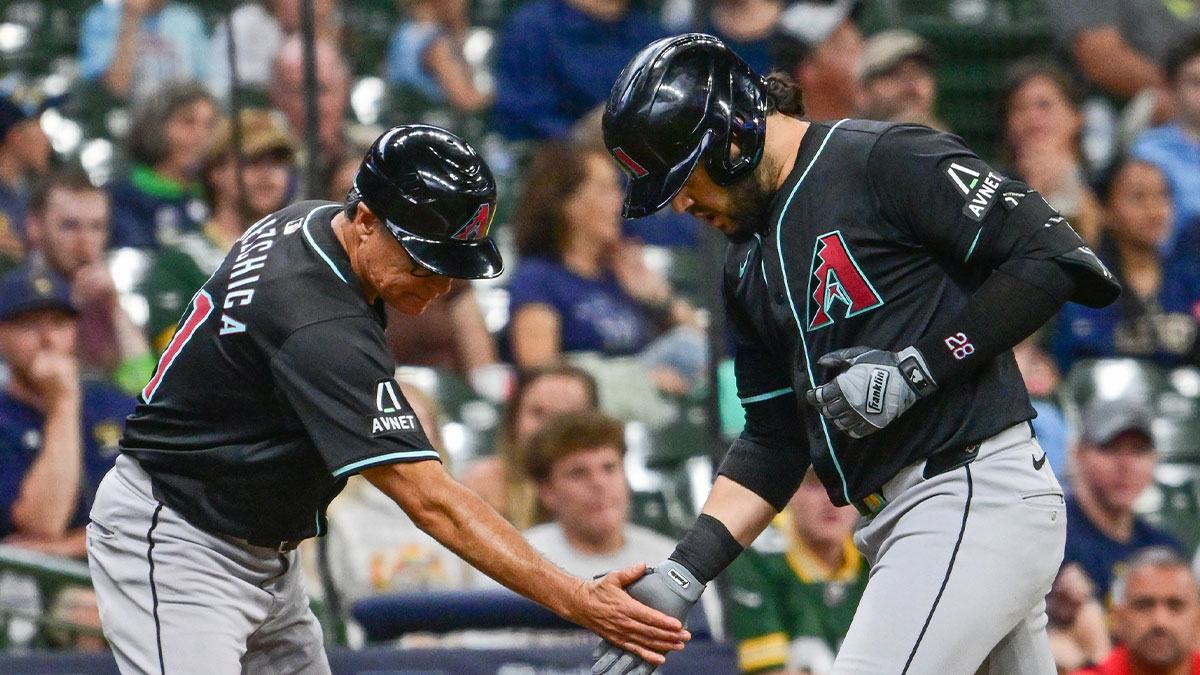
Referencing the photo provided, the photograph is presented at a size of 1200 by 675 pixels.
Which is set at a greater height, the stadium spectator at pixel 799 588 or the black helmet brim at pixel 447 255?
the black helmet brim at pixel 447 255

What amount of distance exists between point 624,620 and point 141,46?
4971 millimetres

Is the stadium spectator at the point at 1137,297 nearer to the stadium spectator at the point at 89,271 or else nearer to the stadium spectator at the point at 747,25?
the stadium spectator at the point at 747,25

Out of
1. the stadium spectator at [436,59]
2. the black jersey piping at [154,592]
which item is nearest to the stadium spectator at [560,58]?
the stadium spectator at [436,59]

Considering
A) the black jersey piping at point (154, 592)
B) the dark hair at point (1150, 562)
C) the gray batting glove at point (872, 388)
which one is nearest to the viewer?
the gray batting glove at point (872, 388)

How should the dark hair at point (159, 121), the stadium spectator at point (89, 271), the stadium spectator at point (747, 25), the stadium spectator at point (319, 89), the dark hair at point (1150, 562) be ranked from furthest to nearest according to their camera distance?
the stadium spectator at point (747, 25) → the stadium spectator at point (319, 89) → the dark hair at point (159, 121) → the stadium spectator at point (89, 271) → the dark hair at point (1150, 562)

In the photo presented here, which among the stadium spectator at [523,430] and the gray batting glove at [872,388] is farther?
the stadium spectator at [523,430]

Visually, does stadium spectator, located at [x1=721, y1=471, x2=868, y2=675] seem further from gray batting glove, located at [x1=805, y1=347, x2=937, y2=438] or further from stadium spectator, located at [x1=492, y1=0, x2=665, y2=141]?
stadium spectator, located at [x1=492, y1=0, x2=665, y2=141]

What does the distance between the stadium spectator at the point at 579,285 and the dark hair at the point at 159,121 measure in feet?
5.30

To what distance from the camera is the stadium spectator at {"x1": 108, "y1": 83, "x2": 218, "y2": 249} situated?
271 inches

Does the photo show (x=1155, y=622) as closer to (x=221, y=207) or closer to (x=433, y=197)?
(x=433, y=197)

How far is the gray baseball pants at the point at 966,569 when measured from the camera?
10.5ft

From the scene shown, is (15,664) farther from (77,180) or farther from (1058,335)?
(1058,335)

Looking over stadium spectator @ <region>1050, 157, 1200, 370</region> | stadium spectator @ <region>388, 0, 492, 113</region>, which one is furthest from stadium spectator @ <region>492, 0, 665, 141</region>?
stadium spectator @ <region>1050, 157, 1200, 370</region>

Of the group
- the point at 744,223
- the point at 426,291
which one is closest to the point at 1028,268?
the point at 744,223
